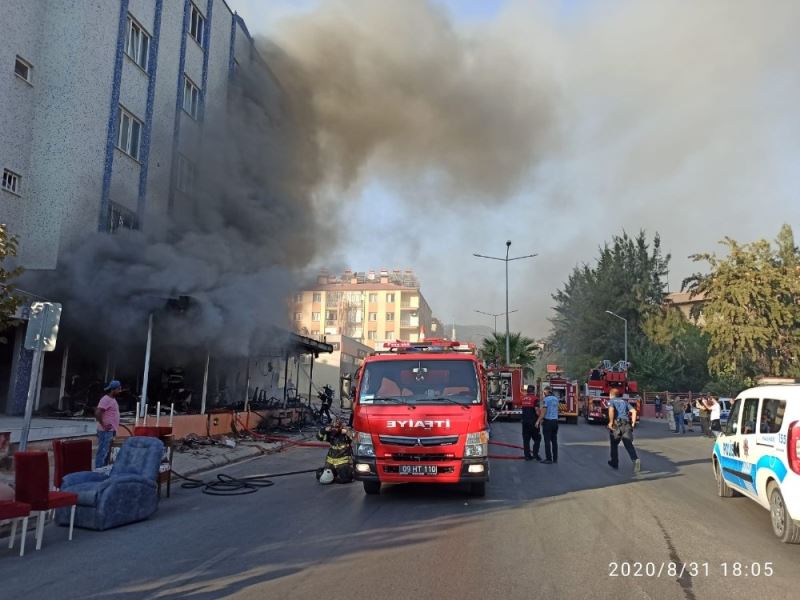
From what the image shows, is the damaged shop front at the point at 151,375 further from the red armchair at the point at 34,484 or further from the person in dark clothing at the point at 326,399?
the red armchair at the point at 34,484

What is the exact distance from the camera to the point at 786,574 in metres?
4.64

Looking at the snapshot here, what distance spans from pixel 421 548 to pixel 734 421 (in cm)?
470

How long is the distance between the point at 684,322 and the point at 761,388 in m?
45.9

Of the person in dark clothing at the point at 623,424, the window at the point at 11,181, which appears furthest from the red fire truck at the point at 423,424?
the window at the point at 11,181

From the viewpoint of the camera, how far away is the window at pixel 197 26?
19766mm

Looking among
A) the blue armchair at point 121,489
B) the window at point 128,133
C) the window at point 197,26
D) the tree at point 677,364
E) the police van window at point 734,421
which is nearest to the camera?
the blue armchair at point 121,489

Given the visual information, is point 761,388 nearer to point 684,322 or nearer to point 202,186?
point 202,186

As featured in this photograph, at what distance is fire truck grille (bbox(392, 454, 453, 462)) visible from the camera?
7.08 m

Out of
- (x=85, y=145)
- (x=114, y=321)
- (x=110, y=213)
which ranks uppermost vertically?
(x=85, y=145)

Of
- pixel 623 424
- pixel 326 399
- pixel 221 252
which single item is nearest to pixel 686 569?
pixel 623 424

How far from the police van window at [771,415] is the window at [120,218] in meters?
14.9

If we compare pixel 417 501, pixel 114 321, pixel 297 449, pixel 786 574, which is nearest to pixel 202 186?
pixel 114 321

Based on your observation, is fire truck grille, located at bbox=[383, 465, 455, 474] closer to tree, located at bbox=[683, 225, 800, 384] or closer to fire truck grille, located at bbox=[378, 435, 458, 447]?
fire truck grille, located at bbox=[378, 435, 458, 447]

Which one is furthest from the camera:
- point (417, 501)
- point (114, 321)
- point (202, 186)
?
point (202, 186)
